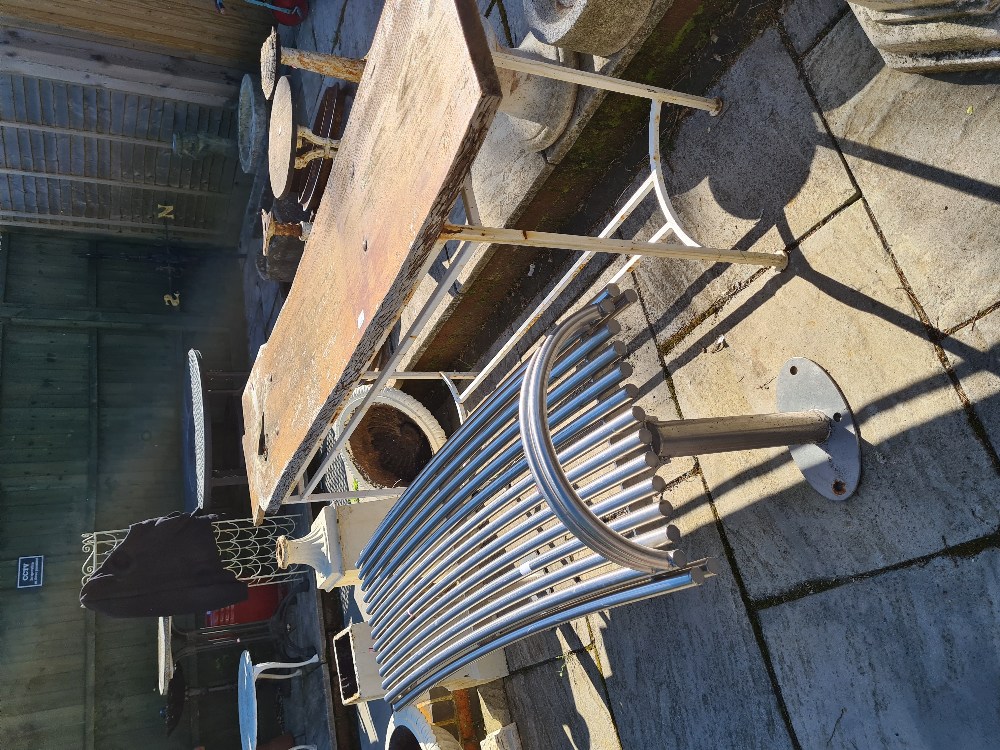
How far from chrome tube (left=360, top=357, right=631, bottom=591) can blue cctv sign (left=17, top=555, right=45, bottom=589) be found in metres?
6.04

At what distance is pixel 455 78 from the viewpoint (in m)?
1.48

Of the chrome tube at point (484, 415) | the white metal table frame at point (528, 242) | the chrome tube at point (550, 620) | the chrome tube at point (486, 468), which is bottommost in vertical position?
the chrome tube at point (550, 620)

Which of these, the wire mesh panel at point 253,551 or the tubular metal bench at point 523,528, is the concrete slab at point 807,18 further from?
the wire mesh panel at point 253,551

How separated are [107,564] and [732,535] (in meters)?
4.20

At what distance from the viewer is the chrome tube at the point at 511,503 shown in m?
1.65

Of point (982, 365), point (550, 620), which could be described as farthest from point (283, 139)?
point (982, 365)

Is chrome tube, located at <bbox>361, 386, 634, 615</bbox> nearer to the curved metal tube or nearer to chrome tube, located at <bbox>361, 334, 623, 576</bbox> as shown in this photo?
chrome tube, located at <bbox>361, 334, 623, 576</bbox>

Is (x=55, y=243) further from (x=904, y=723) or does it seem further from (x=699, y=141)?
(x=904, y=723)

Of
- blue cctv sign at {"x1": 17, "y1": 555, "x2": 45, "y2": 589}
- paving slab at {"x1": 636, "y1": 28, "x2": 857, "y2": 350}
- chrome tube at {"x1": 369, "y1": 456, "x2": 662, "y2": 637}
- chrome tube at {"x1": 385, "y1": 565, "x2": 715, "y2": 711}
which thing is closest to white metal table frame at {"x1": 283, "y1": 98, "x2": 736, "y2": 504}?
paving slab at {"x1": 636, "y1": 28, "x2": 857, "y2": 350}

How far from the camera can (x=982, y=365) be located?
1.72 metres

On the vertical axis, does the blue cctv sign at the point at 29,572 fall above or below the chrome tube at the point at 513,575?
above

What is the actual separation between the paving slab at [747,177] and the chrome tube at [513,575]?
3.85 feet

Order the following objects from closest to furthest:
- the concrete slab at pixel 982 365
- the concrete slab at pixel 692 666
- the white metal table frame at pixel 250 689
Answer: the concrete slab at pixel 982 365, the concrete slab at pixel 692 666, the white metal table frame at pixel 250 689

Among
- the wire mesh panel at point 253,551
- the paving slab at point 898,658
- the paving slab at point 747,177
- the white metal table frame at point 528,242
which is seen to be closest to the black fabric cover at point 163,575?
the wire mesh panel at point 253,551
